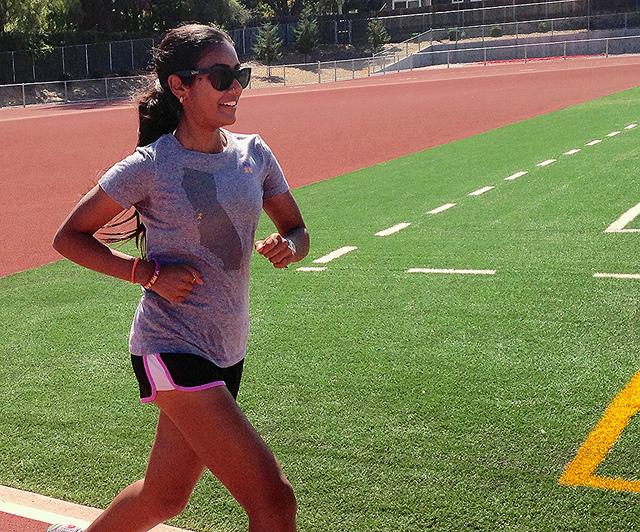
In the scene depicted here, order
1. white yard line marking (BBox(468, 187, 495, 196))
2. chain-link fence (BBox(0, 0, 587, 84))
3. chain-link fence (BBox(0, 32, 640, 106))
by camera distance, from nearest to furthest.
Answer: white yard line marking (BBox(468, 187, 495, 196)) → chain-link fence (BBox(0, 32, 640, 106)) → chain-link fence (BBox(0, 0, 587, 84))

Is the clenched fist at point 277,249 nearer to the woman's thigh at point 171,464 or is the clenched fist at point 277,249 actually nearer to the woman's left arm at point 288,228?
the woman's left arm at point 288,228

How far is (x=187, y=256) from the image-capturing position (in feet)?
9.46

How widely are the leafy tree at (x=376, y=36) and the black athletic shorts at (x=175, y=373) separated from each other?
74.1m

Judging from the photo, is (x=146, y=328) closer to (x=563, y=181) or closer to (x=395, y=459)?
(x=395, y=459)

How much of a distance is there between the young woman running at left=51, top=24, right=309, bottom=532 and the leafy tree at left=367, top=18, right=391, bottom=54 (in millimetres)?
73772

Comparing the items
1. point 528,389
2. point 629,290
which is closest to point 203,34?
point 528,389

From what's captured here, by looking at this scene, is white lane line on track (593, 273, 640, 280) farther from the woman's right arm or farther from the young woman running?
the woman's right arm

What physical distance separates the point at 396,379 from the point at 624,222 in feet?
17.2

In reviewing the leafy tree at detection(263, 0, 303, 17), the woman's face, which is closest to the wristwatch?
the woman's face

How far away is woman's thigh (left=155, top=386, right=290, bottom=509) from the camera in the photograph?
2684 mm

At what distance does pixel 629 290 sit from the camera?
6945mm

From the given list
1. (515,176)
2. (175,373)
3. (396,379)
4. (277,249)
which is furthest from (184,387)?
(515,176)

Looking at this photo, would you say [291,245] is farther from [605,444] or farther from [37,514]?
[605,444]

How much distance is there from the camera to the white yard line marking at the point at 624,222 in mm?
9234
